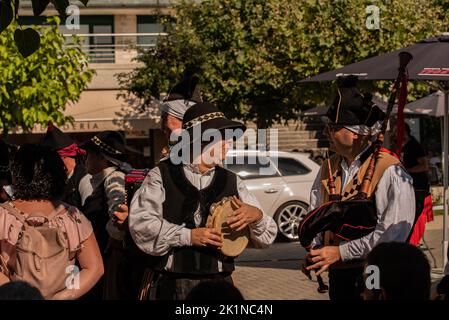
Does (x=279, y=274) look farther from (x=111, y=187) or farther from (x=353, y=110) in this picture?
(x=353, y=110)

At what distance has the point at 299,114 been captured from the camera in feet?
90.5

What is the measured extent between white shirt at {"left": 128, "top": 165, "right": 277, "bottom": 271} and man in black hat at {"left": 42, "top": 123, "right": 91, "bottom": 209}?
1.77 m

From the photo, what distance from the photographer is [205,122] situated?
4.65 metres

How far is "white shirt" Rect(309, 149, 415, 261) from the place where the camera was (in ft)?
14.9

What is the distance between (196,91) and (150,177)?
50.4 inches

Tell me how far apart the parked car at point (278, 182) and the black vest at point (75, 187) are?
7.69m

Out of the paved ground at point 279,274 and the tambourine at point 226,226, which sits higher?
the tambourine at point 226,226

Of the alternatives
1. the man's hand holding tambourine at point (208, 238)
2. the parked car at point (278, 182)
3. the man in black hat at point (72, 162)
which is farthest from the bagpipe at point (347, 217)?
the parked car at point (278, 182)

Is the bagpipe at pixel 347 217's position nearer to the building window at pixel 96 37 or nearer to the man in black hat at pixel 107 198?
the man in black hat at pixel 107 198

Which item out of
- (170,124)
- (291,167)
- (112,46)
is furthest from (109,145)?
(112,46)

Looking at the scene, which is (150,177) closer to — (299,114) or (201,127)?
(201,127)

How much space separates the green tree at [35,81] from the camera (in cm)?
1880

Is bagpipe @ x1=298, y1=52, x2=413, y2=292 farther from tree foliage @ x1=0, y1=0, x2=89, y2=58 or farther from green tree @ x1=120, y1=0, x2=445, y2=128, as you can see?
green tree @ x1=120, y1=0, x2=445, y2=128
